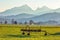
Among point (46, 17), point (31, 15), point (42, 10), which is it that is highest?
point (42, 10)

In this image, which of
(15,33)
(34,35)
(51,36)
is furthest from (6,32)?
(51,36)

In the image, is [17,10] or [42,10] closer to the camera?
[17,10]

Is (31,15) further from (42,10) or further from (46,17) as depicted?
(46,17)

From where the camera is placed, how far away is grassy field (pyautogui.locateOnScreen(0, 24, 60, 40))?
7430mm

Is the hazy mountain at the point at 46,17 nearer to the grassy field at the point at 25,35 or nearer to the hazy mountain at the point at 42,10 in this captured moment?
the hazy mountain at the point at 42,10

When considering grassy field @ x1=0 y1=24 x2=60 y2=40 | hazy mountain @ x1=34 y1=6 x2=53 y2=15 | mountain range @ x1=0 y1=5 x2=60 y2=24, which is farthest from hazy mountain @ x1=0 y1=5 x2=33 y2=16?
grassy field @ x1=0 y1=24 x2=60 y2=40

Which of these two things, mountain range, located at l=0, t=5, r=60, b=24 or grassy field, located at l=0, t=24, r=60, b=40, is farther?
mountain range, located at l=0, t=5, r=60, b=24

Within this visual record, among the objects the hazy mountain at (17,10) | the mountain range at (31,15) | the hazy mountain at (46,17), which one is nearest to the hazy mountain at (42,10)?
the mountain range at (31,15)

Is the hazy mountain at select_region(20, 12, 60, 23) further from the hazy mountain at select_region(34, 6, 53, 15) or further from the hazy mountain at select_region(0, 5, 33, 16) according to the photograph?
the hazy mountain at select_region(0, 5, 33, 16)

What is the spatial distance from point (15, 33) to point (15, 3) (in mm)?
1303

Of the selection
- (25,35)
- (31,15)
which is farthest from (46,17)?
(25,35)

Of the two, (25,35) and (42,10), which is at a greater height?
(42,10)

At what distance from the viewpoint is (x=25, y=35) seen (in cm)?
777

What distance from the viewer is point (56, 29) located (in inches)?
302
